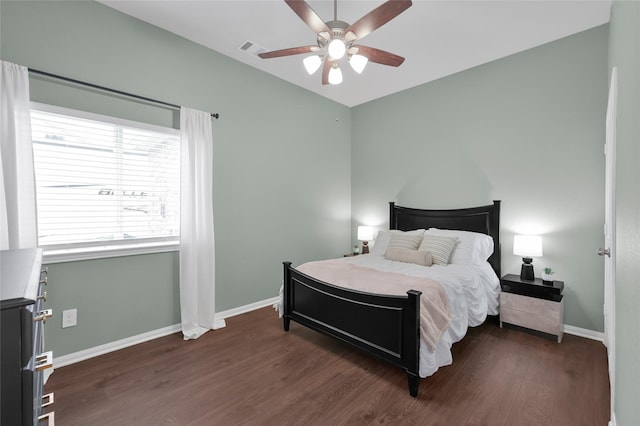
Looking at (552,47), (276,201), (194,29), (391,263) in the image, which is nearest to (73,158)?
(194,29)

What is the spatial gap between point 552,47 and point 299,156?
3.11m

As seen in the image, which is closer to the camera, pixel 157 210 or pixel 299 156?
pixel 157 210

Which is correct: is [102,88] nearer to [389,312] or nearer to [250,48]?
[250,48]

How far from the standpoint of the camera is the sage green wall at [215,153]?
2422mm

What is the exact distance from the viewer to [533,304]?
9.71ft

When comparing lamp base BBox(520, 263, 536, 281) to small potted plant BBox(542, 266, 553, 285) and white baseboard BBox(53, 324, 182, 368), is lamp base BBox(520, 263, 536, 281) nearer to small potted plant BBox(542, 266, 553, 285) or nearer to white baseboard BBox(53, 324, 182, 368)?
small potted plant BBox(542, 266, 553, 285)

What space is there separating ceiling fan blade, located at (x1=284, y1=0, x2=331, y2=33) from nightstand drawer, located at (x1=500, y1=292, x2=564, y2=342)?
10.1 ft

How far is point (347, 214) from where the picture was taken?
202 inches

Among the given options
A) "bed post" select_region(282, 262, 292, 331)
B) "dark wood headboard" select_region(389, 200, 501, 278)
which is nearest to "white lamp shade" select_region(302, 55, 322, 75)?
"bed post" select_region(282, 262, 292, 331)

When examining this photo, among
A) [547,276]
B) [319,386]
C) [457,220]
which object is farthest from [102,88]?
[547,276]

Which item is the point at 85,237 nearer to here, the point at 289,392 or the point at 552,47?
the point at 289,392

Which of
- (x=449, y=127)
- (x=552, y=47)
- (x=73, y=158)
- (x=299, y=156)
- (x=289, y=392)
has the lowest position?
(x=289, y=392)

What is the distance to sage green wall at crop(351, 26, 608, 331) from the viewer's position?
2945 millimetres

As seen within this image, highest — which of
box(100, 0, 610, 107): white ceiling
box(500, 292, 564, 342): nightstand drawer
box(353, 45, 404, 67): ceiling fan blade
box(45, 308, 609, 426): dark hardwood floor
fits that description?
box(100, 0, 610, 107): white ceiling
